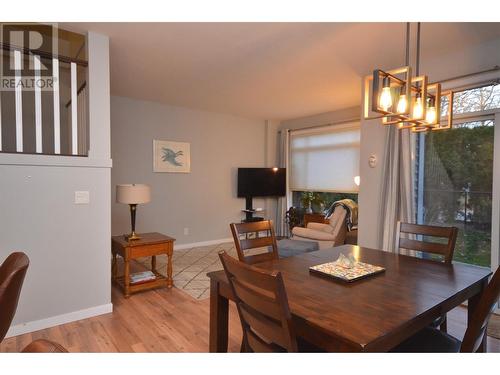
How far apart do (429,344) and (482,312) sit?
0.44 meters

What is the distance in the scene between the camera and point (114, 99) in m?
4.84

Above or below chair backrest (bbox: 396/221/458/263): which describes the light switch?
above

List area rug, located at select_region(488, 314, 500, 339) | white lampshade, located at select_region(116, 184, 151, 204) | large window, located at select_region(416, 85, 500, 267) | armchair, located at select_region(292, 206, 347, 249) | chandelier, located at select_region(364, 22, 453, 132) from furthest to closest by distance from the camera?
armchair, located at select_region(292, 206, 347, 249), white lampshade, located at select_region(116, 184, 151, 204), large window, located at select_region(416, 85, 500, 267), area rug, located at select_region(488, 314, 500, 339), chandelier, located at select_region(364, 22, 453, 132)

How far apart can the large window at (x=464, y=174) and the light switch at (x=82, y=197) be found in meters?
3.44

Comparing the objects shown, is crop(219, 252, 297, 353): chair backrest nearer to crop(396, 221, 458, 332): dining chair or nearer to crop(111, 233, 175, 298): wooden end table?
crop(396, 221, 458, 332): dining chair

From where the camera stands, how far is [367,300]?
136 centimetres

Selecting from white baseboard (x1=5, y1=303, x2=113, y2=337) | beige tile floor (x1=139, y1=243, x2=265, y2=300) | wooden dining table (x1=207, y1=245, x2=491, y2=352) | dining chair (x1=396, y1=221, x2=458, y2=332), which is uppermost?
dining chair (x1=396, y1=221, x2=458, y2=332)

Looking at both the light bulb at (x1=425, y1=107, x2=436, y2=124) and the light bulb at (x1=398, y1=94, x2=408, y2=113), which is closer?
the light bulb at (x1=398, y1=94, x2=408, y2=113)

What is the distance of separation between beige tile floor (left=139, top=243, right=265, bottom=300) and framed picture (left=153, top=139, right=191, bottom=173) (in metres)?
1.45

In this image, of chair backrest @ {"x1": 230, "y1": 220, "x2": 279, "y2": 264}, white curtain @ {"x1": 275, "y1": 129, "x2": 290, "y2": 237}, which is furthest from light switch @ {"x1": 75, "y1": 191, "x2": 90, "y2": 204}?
white curtain @ {"x1": 275, "y1": 129, "x2": 290, "y2": 237}

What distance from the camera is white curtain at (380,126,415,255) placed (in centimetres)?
344

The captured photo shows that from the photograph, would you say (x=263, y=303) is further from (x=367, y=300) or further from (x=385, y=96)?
(x=385, y=96)

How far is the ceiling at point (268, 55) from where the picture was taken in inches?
104
